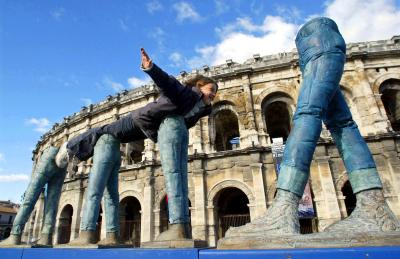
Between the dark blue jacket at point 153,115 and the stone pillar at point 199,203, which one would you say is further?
the stone pillar at point 199,203

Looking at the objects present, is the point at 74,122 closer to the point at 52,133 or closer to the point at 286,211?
the point at 52,133

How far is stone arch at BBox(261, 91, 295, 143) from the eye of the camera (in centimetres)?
1214

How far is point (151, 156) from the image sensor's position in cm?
1233

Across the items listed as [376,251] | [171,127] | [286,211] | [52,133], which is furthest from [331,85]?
[52,133]

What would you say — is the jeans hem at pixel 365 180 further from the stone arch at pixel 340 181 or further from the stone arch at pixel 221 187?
the stone arch at pixel 340 181

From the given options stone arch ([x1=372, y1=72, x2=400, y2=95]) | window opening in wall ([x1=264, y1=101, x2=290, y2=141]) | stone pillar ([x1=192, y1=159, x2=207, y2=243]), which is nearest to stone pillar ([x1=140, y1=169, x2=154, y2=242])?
stone pillar ([x1=192, y1=159, x2=207, y2=243])

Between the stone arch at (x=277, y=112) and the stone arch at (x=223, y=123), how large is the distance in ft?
4.79

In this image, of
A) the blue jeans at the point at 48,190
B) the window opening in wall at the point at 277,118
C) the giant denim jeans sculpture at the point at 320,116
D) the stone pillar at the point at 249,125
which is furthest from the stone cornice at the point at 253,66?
the giant denim jeans sculpture at the point at 320,116

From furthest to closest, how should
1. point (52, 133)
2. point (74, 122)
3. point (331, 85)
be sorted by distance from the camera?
point (52, 133)
point (74, 122)
point (331, 85)

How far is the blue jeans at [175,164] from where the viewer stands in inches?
98.2

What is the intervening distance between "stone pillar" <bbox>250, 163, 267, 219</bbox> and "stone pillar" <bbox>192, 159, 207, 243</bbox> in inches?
75.9

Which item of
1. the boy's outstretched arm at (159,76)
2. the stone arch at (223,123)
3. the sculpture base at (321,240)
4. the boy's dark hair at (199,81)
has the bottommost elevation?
the sculpture base at (321,240)

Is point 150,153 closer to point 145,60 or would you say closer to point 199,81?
point 199,81

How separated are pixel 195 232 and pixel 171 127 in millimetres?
8688
